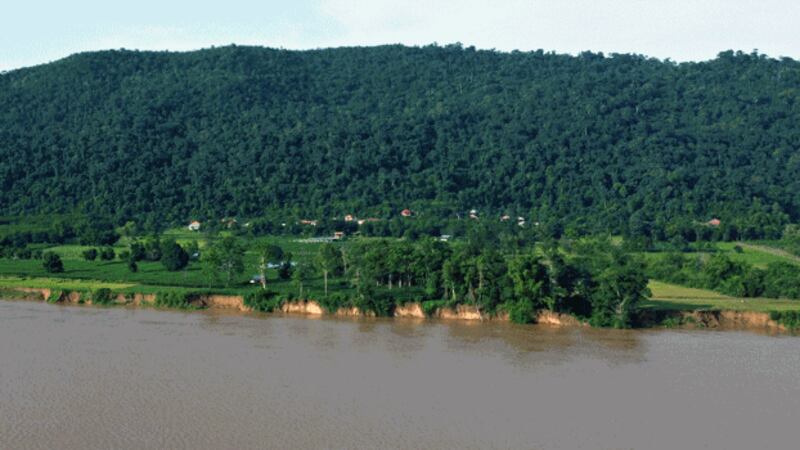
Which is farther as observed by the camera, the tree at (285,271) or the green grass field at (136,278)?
the tree at (285,271)

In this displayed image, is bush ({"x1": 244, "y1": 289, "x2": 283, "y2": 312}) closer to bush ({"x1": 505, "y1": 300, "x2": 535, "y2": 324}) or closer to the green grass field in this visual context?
the green grass field

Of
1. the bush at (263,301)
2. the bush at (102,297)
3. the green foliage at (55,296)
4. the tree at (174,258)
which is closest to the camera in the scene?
the bush at (263,301)

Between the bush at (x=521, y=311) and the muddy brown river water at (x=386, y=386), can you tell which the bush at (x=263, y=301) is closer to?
the muddy brown river water at (x=386, y=386)

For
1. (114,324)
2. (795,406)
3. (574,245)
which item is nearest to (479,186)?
(574,245)

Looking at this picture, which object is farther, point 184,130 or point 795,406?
point 184,130

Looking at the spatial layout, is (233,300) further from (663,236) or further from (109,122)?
(109,122)

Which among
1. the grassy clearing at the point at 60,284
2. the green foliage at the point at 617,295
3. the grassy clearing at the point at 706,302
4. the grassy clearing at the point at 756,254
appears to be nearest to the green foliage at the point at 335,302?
the green foliage at the point at 617,295
